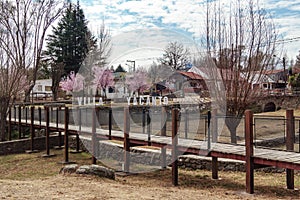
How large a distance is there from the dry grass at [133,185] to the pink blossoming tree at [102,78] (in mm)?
15909

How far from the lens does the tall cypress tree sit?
3706 cm

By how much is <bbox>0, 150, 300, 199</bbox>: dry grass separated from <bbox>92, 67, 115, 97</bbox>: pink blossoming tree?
626 inches

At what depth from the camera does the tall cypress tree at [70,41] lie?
3706cm

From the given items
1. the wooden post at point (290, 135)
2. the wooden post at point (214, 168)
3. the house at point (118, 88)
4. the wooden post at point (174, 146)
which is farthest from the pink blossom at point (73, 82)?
the wooden post at point (290, 135)

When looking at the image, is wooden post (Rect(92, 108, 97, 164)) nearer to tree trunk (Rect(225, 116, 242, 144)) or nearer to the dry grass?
the dry grass

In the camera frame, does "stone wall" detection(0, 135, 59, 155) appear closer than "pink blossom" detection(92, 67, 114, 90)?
Yes

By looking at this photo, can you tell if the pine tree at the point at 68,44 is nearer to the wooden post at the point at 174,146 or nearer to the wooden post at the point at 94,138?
the wooden post at the point at 94,138

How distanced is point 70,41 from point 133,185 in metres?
31.8

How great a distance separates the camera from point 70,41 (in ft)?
125

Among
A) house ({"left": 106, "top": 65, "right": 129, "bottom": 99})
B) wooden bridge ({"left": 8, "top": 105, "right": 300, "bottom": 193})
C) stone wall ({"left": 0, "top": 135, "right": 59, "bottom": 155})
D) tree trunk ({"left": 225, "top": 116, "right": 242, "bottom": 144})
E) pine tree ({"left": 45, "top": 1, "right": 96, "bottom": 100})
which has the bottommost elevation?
stone wall ({"left": 0, "top": 135, "right": 59, "bottom": 155})

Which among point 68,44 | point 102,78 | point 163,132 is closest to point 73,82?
point 68,44

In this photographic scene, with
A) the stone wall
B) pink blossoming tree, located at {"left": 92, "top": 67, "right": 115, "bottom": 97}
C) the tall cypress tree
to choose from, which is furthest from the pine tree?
the stone wall

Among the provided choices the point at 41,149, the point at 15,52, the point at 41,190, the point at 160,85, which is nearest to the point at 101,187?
the point at 41,190

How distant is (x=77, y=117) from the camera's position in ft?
44.7
